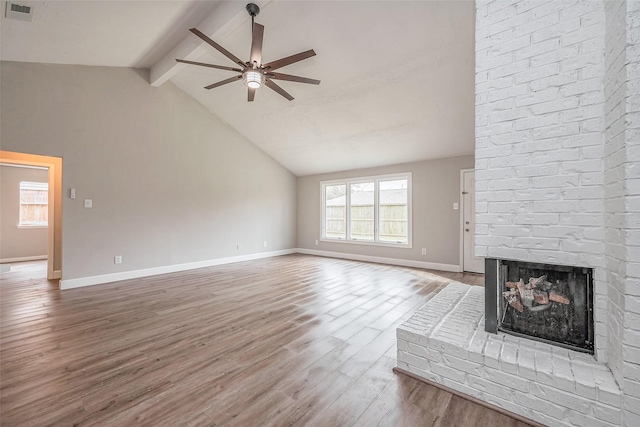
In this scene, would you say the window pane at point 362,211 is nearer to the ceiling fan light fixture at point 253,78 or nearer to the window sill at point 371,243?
the window sill at point 371,243

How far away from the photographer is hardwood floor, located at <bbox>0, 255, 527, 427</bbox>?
1.50 m

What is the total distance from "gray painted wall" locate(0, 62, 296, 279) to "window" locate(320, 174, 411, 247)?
2.13 m

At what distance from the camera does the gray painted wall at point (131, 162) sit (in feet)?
12.9

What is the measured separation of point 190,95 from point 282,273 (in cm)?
402

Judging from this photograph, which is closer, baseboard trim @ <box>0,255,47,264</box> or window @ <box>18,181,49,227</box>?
baseboard trim @ <box>0,255,47,264</box>

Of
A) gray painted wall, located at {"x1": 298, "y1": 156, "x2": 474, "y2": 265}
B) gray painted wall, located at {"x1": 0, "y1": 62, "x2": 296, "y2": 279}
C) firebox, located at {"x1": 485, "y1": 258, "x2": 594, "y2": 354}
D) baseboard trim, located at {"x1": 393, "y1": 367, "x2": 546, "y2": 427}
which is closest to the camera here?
baseboard trim, located at {"x1": 393, "y1": 367, "x2": 546, "y2": 427}

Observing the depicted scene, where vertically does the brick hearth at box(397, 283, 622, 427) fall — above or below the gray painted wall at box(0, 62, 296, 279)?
below

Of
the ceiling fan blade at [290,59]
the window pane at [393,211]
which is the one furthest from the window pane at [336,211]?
the ceiling fan blade at [290,59]

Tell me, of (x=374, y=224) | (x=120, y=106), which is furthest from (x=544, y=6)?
(x=120, y=106)

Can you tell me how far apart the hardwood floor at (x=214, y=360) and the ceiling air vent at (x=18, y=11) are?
3.08 m

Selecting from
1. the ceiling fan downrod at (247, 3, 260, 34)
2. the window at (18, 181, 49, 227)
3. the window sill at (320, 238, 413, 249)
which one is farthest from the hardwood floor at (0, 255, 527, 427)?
the window at (18, 181, 49, 227)

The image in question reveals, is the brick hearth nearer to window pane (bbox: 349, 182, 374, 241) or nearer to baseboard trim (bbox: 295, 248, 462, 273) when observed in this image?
baseboard trim (bbox: 295, 248, 462, 273)

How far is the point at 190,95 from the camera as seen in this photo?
218 inches

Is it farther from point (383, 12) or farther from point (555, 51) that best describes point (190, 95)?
point (555, 51)
